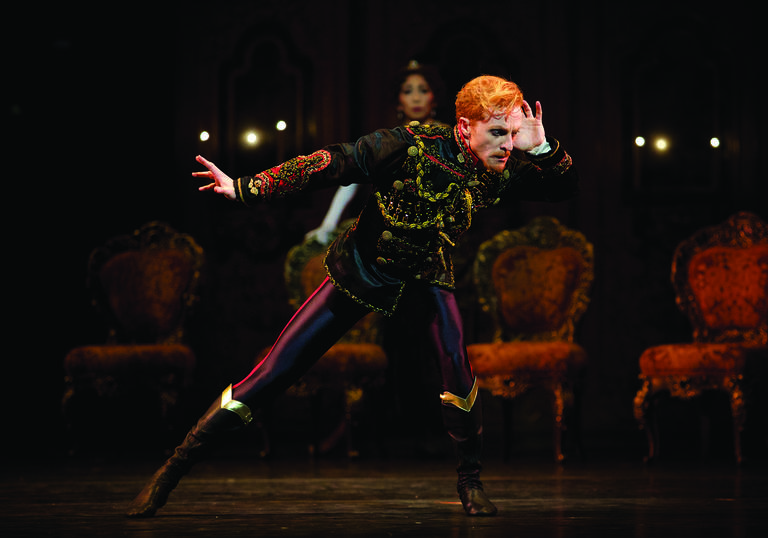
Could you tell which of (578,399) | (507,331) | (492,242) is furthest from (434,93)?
(578,399)

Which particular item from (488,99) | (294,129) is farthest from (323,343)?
(294,129)

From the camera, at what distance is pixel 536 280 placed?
4.77m

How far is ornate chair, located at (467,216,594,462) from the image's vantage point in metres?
4.34

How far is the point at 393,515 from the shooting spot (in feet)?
8.57

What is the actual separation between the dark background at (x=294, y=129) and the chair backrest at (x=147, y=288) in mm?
482

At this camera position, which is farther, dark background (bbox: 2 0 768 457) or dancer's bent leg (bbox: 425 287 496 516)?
dark background (bbox: 2 0 768 457)

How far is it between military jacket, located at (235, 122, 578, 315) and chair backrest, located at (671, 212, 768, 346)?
7.20ft

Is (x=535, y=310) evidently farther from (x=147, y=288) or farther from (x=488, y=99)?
(x=488, y=99)

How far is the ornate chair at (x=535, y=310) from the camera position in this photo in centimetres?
434

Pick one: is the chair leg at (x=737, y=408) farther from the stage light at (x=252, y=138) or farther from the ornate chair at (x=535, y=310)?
the stage light at (x=252, y=138)

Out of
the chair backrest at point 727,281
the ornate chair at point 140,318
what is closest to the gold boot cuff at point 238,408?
the ornate chair at point 140,318

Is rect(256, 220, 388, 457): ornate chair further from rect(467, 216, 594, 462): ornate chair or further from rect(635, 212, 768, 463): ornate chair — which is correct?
rect(635, 212, 768, 463): ornate chair

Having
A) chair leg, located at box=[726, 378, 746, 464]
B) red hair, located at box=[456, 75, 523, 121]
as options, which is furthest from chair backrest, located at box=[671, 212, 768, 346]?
red hair, located at box=[456, 75, 523, 121]

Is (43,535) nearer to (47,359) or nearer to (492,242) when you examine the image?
(492,242)
